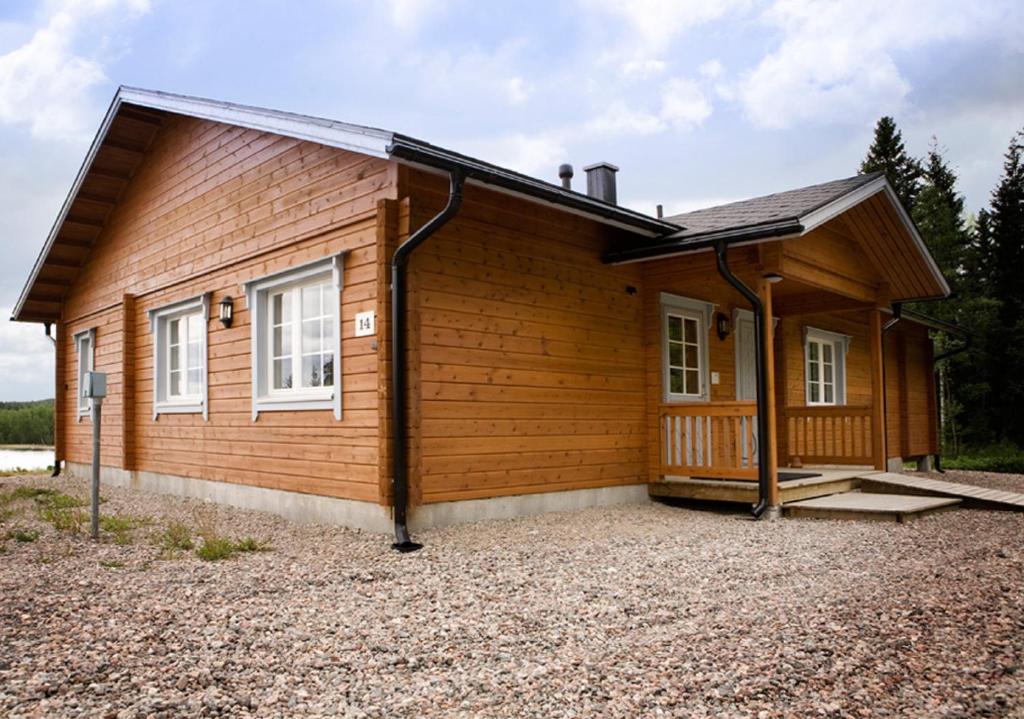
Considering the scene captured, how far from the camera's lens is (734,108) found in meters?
20.4

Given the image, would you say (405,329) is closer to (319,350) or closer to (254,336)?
(319,350)

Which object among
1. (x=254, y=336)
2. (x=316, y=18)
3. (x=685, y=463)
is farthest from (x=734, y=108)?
(x=254, y=336)

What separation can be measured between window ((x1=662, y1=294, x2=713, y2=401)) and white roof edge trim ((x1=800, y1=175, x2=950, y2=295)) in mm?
1860

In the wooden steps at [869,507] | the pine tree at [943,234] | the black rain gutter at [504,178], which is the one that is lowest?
the wooden steps at [869,507]

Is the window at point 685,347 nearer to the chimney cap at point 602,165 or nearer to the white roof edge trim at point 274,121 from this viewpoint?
the chimney cap at point 602,165

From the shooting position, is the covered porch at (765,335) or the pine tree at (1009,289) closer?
the covered porch at (765,335)

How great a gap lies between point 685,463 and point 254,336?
4702 mm

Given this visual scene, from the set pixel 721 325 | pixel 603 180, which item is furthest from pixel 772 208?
pixel 603 180

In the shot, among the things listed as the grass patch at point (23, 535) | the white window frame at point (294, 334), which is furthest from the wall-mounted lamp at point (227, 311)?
the grass patch at point (23, 535)

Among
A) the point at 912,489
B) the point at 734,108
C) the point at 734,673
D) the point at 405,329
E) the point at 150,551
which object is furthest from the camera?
the point at 734,108

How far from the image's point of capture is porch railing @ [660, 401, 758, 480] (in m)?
7.52

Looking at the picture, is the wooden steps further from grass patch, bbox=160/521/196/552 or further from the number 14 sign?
grass patch, bbox=160/521/196/552

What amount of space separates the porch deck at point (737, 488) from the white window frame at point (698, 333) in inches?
43.1

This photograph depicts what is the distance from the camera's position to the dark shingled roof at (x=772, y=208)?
23.5ft
